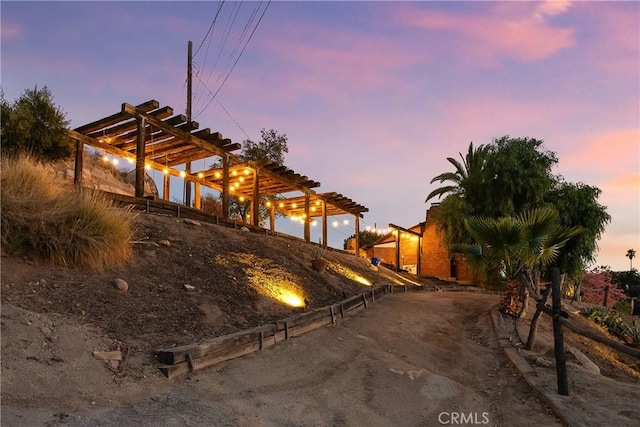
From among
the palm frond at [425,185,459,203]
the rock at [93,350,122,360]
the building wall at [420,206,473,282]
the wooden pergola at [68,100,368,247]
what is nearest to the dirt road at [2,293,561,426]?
the rock at [93,350,122,360]

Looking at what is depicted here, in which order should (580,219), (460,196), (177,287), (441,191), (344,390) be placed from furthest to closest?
1. (441,191)
2. (460,196)
3. (580,219)
4. (177,287)
5. (344,390)

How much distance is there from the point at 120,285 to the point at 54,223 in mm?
1225

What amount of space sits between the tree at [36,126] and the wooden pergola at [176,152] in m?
0.69

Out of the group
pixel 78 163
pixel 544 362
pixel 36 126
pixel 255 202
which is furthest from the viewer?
pixel 255 202

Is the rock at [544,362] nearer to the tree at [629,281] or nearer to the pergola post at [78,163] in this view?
the pergola post at [78,163]

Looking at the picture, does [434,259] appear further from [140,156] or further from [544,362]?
[140,156]

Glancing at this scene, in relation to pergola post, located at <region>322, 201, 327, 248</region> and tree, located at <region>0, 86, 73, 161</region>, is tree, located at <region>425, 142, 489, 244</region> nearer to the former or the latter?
pergola post, located at <region>322, 201, 327, 248</region>

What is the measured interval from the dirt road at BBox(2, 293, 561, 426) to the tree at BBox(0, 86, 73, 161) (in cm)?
842

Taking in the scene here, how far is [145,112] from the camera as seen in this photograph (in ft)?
35.8

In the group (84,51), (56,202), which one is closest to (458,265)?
(84,51)

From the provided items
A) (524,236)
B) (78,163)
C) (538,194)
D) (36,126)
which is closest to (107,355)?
(524,236)

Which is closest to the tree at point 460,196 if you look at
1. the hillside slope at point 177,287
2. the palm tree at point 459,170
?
the palm tree at point 459,170

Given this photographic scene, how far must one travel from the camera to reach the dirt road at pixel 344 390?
379 cm

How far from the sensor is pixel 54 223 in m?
5.71
